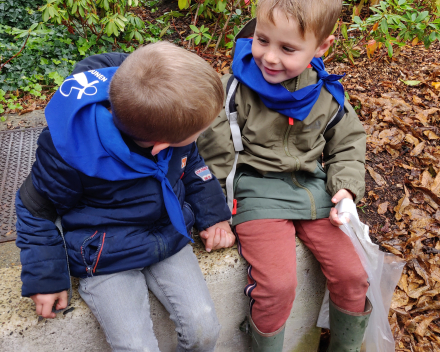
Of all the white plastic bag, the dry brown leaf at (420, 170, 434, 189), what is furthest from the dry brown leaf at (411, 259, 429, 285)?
the dry brown leaf at (420, 170, 434, 189)

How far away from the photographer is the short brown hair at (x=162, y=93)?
1.34 metres

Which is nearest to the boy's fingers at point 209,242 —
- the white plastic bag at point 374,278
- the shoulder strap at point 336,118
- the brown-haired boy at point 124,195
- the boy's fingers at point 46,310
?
the brown-haired boy at point 124,195

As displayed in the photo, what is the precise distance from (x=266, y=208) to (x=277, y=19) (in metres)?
0.89

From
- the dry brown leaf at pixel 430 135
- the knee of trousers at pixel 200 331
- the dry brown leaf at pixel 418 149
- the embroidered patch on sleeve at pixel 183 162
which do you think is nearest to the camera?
the knee of trousers at pixel 200 331

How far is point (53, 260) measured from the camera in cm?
154

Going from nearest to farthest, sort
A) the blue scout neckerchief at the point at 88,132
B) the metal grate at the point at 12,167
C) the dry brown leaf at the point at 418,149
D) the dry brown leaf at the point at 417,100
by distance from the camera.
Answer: the blue scout neckerchief at the point at 88,132, the metal grate at the point at 12,167, the dry brown leaf at the point at 418,149, the dry brown leaf at the point at 417,100

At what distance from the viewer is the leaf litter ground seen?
2584mm

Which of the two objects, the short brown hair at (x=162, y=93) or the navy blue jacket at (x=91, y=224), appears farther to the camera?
the navy blue jacket at (x=91, y=224)

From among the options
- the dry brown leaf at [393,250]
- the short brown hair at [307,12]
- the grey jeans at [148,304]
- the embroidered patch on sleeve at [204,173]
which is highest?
the short brown hair at [307,12]

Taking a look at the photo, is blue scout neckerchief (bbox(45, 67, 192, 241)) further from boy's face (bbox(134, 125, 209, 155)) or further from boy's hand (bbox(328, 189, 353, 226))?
boy's hand (bbox(328, 189, 353, 226))

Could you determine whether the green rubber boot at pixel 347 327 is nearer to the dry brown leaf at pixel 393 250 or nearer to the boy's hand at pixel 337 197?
the boy's hand at pixel 337 197

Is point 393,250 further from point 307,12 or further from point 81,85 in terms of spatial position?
point 81,85

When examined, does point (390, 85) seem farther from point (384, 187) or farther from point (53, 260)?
point (53, 260)

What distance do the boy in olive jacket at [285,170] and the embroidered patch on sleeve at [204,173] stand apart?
114mm
